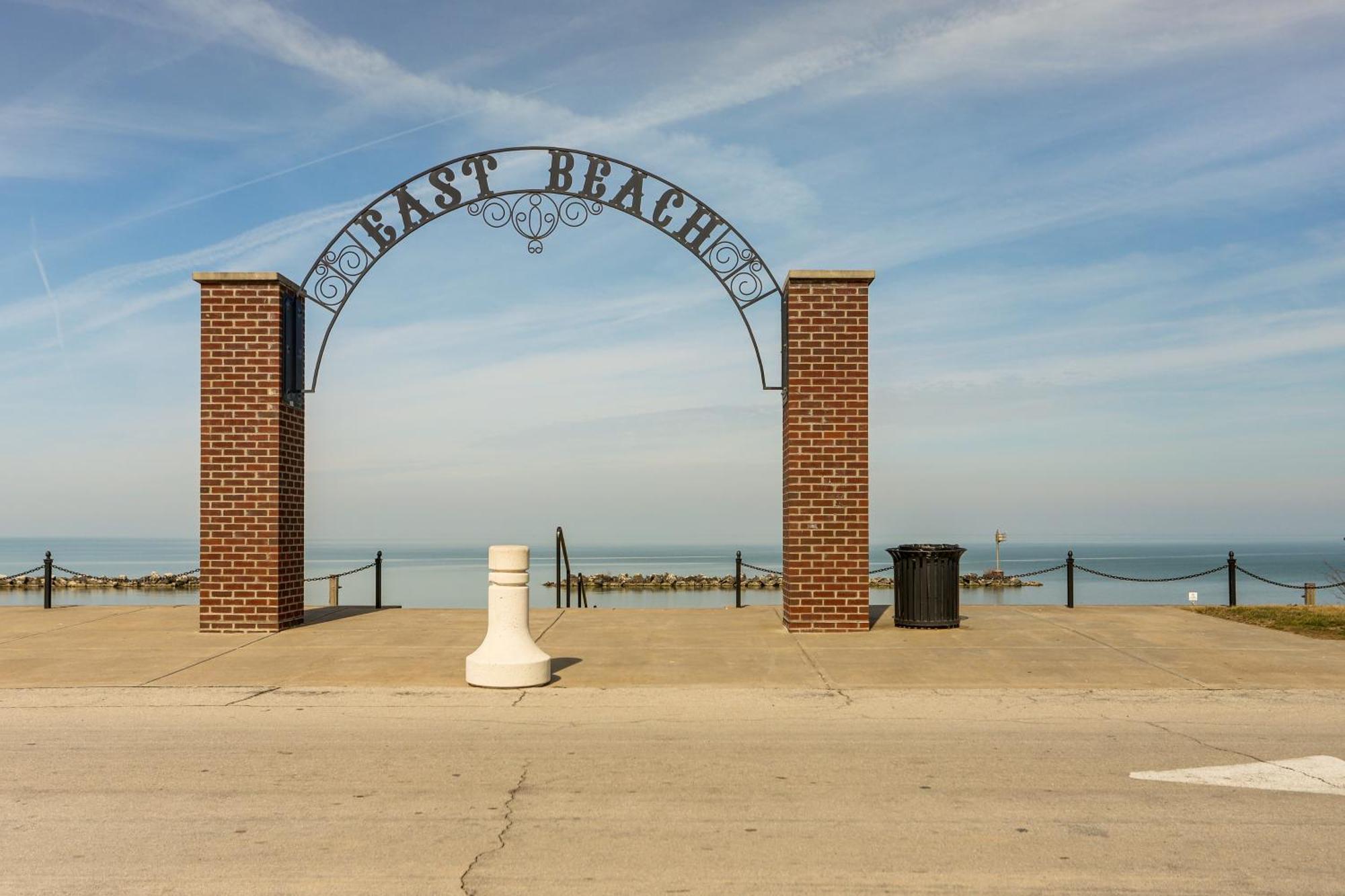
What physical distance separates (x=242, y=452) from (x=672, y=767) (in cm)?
870

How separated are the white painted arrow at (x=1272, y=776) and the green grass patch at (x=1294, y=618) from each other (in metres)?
7.29

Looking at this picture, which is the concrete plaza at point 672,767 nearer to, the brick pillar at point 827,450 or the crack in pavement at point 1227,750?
the crack in pavement at point 1227,750

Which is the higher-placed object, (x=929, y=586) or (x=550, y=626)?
(x=929, y=586)

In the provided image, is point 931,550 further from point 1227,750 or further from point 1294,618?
point 1227,750

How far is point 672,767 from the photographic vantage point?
21.2ft

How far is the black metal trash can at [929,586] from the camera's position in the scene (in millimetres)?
12992

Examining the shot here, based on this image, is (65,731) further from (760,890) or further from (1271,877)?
(1271,877)

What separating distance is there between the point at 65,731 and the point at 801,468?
8.06m

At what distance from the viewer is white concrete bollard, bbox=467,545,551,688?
945 centimetres

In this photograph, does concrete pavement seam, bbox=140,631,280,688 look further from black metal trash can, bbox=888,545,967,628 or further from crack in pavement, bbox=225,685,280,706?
black metal trash can, bbox=888,545,967,628

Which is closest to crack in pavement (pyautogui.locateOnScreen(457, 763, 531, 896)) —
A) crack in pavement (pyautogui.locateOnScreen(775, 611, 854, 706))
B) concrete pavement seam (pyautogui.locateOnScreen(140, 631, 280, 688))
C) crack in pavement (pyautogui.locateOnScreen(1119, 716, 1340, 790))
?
crack in pavement (pyautogui.locateOnScreen(775, 611, 854, 706))

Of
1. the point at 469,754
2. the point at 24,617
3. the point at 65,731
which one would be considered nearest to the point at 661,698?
the point at 469,754

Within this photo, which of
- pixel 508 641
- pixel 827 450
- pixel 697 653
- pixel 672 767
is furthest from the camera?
pixel 827 450

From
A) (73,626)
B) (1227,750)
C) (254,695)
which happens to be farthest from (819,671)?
(73,626)
